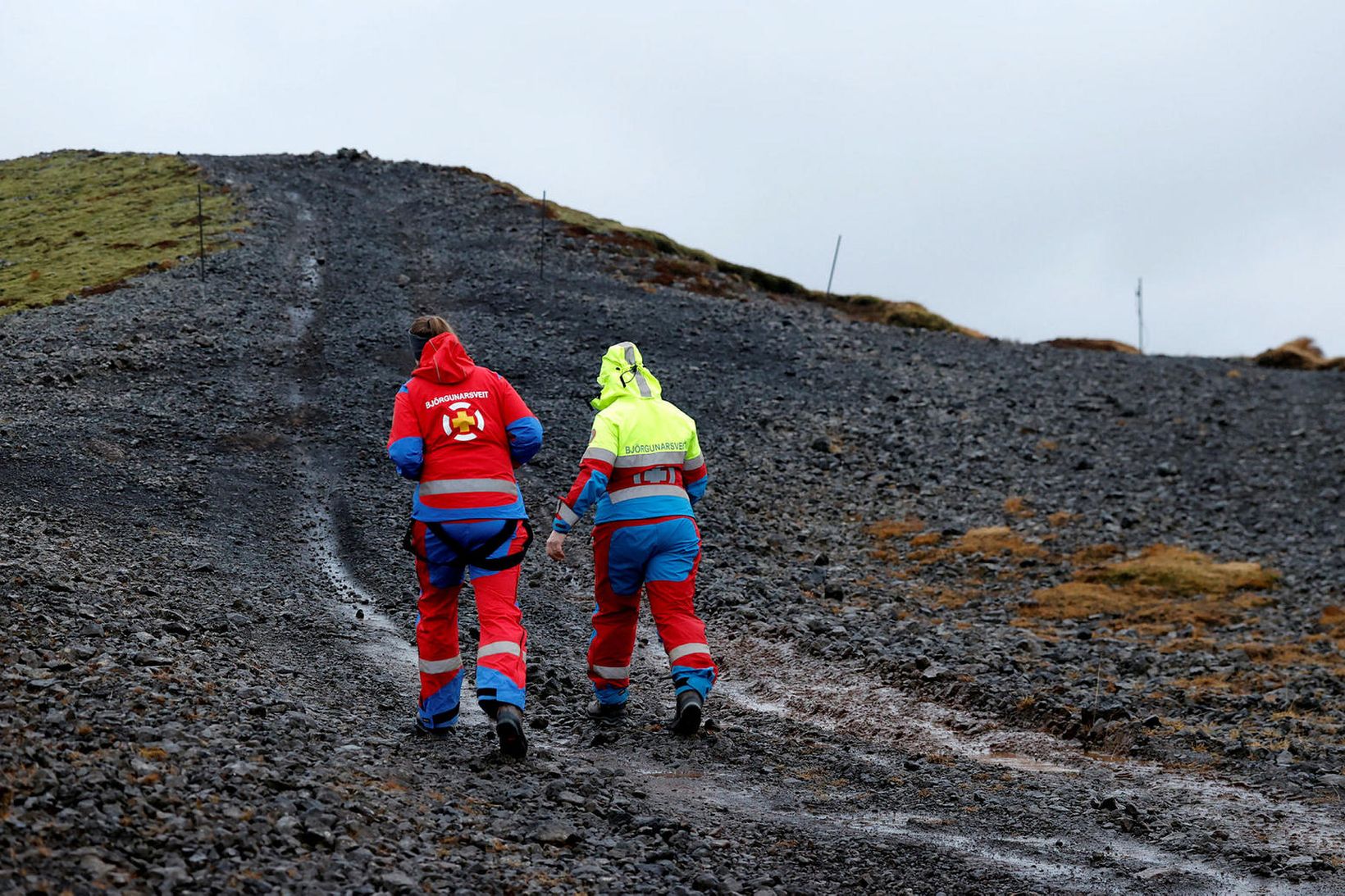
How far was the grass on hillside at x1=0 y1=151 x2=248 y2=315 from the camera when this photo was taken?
34231mm

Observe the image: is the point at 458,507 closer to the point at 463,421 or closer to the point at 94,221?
the point at 463,421

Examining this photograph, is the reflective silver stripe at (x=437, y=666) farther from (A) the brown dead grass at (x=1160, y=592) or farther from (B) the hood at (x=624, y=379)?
(A) the brown dead grass at (x=1160, y=592)

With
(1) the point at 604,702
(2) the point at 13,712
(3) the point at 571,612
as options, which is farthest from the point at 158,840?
(3) the point at 571,612

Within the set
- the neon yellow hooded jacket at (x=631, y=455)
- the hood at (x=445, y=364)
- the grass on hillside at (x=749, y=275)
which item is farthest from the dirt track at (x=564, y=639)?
the grass on hillside at (x=749, y=275)

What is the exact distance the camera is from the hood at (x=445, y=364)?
7883mm

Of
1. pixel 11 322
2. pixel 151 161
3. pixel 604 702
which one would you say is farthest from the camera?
pixel 151 161

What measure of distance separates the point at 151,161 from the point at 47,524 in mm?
51524

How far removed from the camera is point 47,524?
13.2 meters

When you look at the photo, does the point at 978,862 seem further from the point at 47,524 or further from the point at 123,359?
the point at 123,359

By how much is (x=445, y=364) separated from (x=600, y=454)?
1414 millimetres

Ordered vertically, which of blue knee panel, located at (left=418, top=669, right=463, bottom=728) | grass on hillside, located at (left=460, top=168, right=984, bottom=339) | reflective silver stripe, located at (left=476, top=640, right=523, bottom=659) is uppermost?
grass on hillside, located at (left=460, top=168, right=984, bottom=339)

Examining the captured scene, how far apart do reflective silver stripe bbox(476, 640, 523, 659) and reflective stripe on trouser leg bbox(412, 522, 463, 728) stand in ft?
1.29

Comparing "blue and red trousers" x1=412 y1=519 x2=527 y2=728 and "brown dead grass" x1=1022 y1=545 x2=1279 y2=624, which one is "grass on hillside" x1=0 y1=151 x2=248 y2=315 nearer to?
"brown dead grass" x1=1022 y1=545 x2=1279 y2=624

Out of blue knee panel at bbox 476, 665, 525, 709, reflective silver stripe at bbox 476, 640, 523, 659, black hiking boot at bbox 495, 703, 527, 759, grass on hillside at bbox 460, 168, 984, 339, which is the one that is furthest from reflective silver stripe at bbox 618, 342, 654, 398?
grass on hillside at bbox 460, 168, 984, 339
